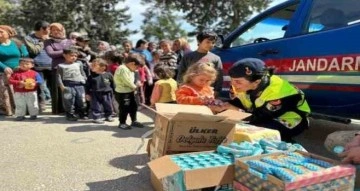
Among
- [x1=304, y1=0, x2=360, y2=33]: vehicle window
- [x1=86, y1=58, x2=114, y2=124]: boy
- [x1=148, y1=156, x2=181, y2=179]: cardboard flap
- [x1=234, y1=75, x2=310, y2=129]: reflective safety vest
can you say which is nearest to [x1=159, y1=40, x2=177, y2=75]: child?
[x1=86, y1=58, x2=114, y2=124]: boy

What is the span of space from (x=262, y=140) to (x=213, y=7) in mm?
25217

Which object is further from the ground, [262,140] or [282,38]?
[282,38]

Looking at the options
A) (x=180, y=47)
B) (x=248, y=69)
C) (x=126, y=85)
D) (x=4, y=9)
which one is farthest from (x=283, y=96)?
(x=4, y=9)

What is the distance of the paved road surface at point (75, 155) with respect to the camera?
319 centimetres

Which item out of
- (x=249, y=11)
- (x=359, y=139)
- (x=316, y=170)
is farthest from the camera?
(x=249, y=11)

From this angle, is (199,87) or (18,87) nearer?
(199,87)

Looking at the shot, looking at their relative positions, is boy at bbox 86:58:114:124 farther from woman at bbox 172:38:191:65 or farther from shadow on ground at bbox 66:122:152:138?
woman at bbox 172:38:191:65

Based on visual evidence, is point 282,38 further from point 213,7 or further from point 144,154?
point 213,7

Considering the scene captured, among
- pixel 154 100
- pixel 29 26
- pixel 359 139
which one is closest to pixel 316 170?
pixel 359 139

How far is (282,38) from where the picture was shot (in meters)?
4.20

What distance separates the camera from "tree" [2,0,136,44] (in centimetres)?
3131

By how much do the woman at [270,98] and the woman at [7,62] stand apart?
4.59 m

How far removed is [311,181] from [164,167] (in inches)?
35.4

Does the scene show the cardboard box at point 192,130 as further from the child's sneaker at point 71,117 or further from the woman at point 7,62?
the woman at point 7,62
